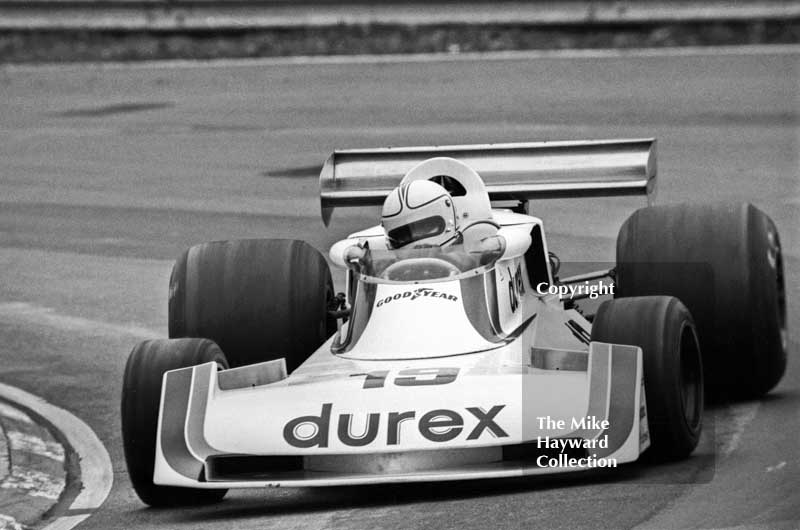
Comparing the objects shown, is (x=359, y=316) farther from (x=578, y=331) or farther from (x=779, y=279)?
(x=779, y=279)

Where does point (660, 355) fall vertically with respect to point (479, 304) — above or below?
below

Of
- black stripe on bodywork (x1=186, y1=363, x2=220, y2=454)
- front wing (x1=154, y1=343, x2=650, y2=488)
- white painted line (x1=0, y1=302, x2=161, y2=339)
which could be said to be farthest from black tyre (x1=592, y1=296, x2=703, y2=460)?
white painted line (x1=0, y1=302, x2=161, y2=339)

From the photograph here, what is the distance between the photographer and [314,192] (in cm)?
1800

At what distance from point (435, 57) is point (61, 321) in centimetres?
1262

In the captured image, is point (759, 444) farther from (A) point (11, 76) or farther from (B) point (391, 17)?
(A) point (11, 76)

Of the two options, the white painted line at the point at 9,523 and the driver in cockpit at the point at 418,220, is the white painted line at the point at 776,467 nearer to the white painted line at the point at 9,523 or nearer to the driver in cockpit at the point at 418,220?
the driver in cockpit at the point at 418,220

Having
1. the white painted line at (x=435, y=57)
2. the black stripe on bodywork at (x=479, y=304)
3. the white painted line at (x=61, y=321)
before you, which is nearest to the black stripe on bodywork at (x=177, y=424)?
the black stripe on bodywork at (x=479, y=304)

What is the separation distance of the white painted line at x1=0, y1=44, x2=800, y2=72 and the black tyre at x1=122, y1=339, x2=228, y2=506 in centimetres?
1655

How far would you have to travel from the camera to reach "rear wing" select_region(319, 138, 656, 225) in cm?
1116

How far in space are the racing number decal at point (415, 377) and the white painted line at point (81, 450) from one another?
150 cm

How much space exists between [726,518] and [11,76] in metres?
20.5

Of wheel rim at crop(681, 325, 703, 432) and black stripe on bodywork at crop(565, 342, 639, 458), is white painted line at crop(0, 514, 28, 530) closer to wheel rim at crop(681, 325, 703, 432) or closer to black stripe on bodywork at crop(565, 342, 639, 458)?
black stripe on bodywork at crop(565, 342, 639, 458)

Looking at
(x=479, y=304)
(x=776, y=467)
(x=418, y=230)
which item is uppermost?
(x=418, y=230)

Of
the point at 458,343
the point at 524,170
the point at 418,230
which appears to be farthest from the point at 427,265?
the point at 524,170
